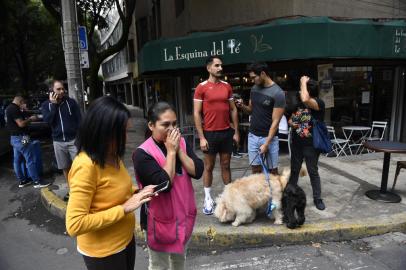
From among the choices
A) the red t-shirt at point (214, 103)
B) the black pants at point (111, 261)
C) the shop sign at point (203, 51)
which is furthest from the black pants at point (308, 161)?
the shop sign at point (203, 51)

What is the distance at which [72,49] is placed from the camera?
18.0 feet

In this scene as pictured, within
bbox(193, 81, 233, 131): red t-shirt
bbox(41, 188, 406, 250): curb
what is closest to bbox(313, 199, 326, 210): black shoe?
bbox(41, 188, 406, 250): curb

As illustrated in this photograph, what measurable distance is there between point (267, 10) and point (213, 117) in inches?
162

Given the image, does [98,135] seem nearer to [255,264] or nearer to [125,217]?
[125,217]

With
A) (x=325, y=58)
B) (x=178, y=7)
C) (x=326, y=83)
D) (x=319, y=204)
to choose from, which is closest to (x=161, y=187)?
(x=319, y=204)

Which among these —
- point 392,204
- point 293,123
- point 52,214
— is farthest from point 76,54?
point 392,204

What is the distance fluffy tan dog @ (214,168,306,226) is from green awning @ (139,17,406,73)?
3.13 meters

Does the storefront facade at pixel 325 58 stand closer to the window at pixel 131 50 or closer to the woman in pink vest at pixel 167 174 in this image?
the woman in pink vest at pixel 167 174

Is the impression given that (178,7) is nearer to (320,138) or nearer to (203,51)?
(203,51)

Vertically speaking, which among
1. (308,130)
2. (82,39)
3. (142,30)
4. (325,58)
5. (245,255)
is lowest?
(245,255)

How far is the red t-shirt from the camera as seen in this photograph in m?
4.36

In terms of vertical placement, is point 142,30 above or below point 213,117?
above

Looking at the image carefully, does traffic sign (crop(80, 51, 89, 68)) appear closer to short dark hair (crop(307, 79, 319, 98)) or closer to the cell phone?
short dark hair (crop(307, 79, 319, 98))

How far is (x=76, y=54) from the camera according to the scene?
18.1 feet
